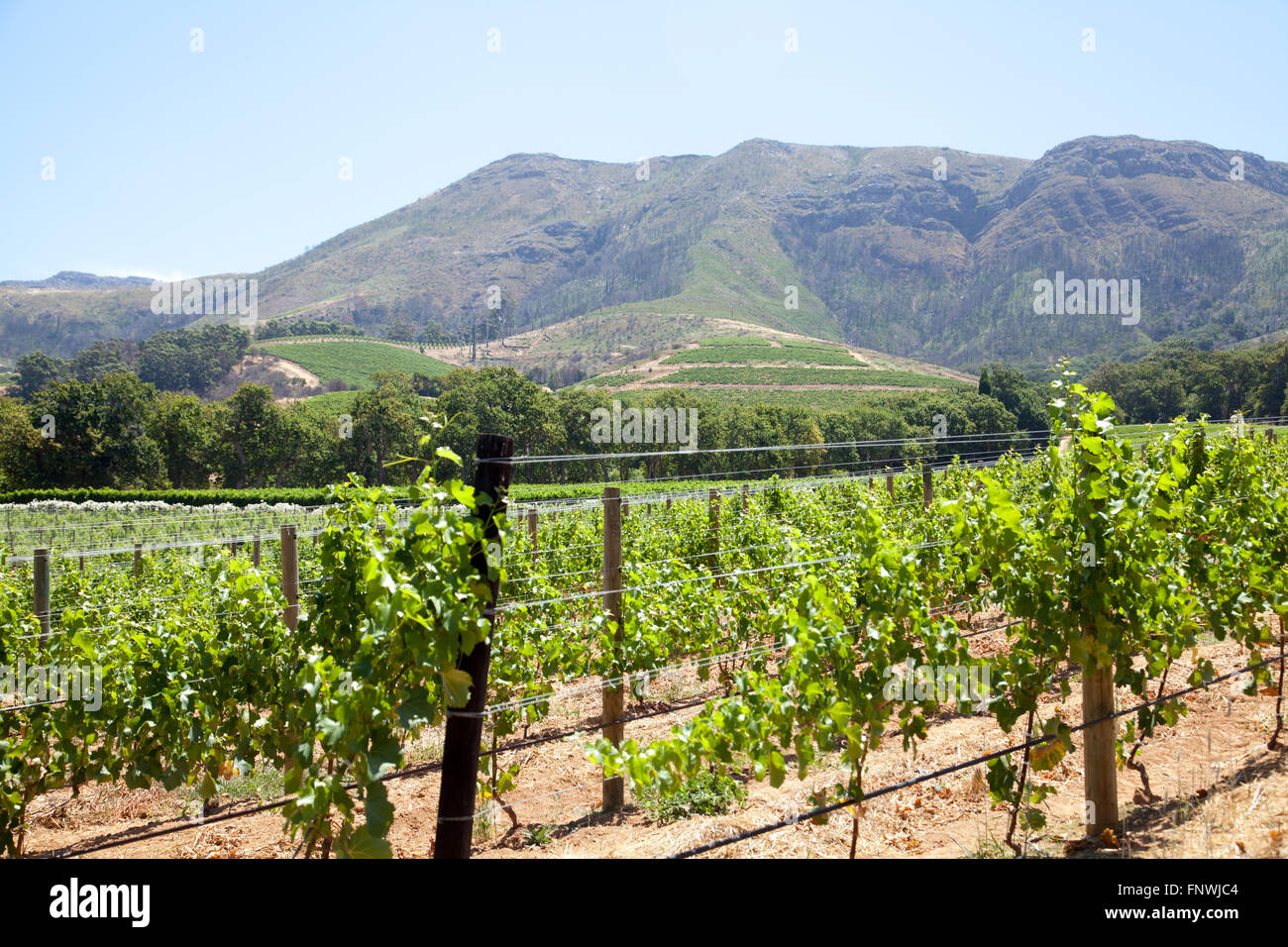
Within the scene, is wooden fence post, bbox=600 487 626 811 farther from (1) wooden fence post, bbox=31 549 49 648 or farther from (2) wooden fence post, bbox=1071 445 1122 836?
(1) wooden fence post, bbox=31 549 49 648

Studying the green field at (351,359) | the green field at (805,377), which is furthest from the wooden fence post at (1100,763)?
the green field at (351,359)

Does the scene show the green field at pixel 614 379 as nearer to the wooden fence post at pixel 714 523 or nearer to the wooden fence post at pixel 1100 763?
the wooden fence post at pixel 714 523

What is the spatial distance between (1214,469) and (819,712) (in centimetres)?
884

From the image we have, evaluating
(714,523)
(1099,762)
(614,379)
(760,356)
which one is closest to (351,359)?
(614,379)

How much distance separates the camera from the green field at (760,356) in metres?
125

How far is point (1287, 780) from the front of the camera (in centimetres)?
444

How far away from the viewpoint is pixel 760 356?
126 meters

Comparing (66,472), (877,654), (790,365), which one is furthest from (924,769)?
(790,365)

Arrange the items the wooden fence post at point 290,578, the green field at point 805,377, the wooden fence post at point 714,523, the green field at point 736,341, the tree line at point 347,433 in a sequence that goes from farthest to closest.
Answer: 1. the green field at point 736,341
2. the green field at point 805,377
3. the tree line at point 347,433
4. the wooden fence post at point 714,523
5. the wooden fence post at point 290,578

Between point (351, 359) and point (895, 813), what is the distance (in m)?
147

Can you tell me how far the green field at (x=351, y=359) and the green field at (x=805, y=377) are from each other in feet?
Answer: 156

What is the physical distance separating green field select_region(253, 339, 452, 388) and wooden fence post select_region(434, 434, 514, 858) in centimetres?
13145

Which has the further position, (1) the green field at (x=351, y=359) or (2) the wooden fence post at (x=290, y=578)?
(1) the green field at (x=351, y=359)
